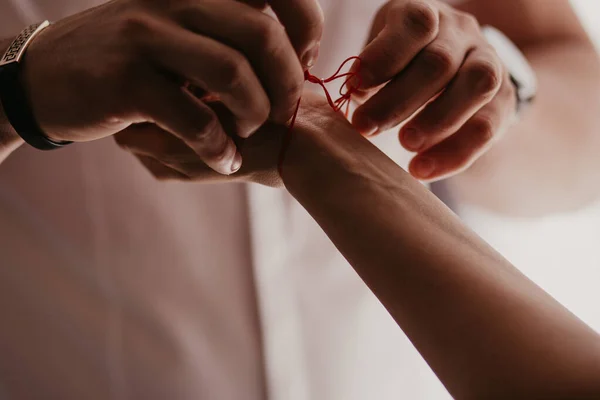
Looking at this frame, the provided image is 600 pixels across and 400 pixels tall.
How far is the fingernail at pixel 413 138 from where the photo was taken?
490mm

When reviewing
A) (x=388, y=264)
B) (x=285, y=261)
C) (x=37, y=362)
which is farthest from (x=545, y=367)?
(x=37, y=362)

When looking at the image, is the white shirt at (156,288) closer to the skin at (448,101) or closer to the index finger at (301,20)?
the skin at (448,101)

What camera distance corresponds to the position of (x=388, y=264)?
1.20 ft

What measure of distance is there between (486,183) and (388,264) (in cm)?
59

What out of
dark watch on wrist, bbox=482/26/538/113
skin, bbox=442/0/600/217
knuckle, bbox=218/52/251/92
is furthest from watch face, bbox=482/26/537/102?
knuckle, bbox=218/52/251/92

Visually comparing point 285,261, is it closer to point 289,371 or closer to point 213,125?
point 289,371

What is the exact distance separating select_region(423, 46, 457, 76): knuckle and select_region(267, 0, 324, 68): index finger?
106mm

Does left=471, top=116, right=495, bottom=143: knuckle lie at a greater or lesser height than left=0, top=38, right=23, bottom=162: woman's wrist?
lesser

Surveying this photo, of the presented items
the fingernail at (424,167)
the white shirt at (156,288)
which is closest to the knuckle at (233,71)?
the fingernail at (424,167)

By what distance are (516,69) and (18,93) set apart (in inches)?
23.2

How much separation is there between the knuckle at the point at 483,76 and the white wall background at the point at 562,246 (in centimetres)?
56

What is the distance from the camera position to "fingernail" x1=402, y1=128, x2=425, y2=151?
1.61ft

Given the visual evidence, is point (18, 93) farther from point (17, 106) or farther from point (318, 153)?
point (318, 153)

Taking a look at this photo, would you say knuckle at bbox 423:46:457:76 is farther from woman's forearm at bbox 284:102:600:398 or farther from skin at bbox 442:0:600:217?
skin at bbox 442:0:600:217
